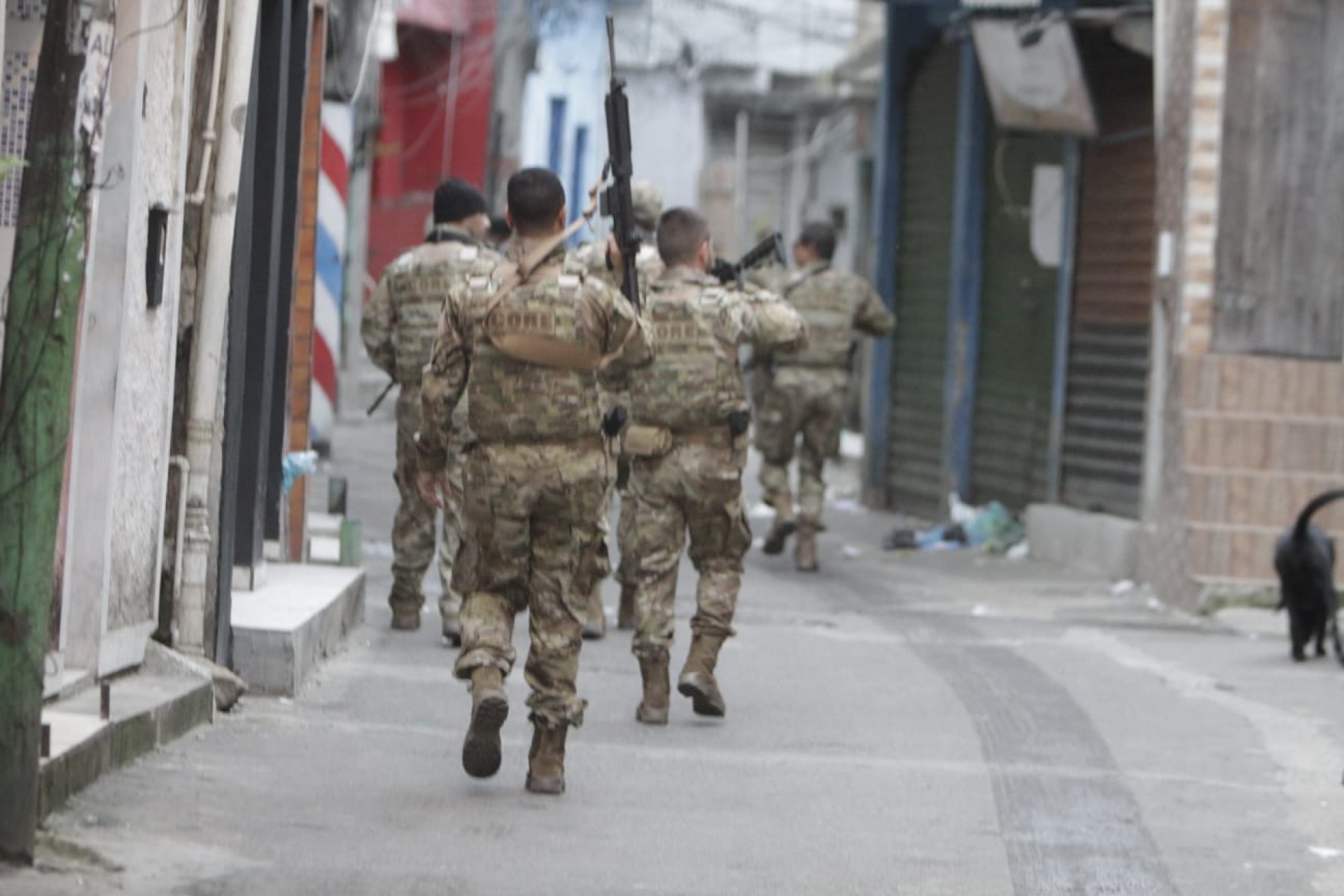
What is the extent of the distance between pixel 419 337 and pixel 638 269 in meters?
0.92

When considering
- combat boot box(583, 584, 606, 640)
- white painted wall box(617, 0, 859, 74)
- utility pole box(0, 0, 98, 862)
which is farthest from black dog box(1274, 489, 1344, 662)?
white painted wall box(617, 0, 859, 74)

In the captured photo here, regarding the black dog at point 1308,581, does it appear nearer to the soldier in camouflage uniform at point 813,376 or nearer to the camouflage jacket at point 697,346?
the camouflage jacket at point 697,346

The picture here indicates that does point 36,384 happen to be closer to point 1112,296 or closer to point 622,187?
point 622,187

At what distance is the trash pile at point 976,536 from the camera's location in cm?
1647

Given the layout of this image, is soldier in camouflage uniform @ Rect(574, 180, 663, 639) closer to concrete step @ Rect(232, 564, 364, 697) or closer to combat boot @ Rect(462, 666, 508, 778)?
concrete step @ Rect(232, 564, 364, 697)

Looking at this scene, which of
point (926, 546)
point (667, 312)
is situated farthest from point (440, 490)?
point (926, 546)

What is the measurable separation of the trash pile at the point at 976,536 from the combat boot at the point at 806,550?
1851mm

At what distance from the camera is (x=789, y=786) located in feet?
25.2

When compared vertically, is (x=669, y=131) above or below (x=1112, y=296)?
above

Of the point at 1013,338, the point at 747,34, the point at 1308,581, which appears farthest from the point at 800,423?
the point at 747,34

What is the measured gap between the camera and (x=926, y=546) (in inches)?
658

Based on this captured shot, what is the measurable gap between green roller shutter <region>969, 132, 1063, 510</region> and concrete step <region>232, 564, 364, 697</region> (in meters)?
7.19

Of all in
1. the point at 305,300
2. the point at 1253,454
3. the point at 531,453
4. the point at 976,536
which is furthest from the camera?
the point at 976,536

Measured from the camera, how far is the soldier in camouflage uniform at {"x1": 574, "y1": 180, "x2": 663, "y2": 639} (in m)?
10.8
